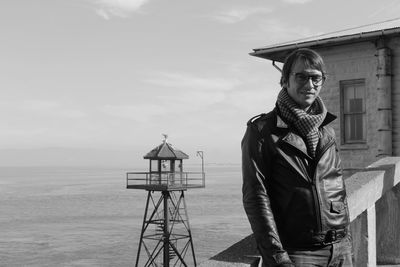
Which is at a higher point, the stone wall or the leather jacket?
the stone wall

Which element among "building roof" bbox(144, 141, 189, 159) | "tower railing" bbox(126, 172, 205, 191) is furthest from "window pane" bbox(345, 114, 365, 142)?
"building roof" bbox(144, 141, 189, 159)

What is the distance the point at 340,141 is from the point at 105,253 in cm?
4167

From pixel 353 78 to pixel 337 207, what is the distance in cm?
1181

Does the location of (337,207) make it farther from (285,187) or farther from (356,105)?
(356,105)

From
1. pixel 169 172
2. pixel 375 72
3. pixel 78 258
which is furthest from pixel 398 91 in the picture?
pixel 78 258

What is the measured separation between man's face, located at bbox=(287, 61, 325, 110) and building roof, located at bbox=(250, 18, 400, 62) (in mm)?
11136

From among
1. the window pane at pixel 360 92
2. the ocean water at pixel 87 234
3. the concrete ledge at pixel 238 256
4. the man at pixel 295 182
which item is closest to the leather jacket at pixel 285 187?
the man at pixel 295 182

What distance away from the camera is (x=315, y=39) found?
14211 mm

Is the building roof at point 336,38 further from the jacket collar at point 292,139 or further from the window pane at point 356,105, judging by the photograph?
the jacket collar at point 292,139

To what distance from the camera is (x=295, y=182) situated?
2.55 meters

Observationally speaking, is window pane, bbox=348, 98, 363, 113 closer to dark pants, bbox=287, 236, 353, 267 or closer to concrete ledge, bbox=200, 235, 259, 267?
concrete ledge, bbox=200, 235, 259, 267

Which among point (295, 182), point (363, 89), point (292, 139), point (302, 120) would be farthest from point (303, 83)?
point (363, 89)

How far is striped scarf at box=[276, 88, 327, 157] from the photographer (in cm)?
267

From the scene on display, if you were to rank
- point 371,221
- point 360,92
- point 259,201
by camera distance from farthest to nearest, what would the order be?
point 360,92 < point 371,221 < point 259,201
